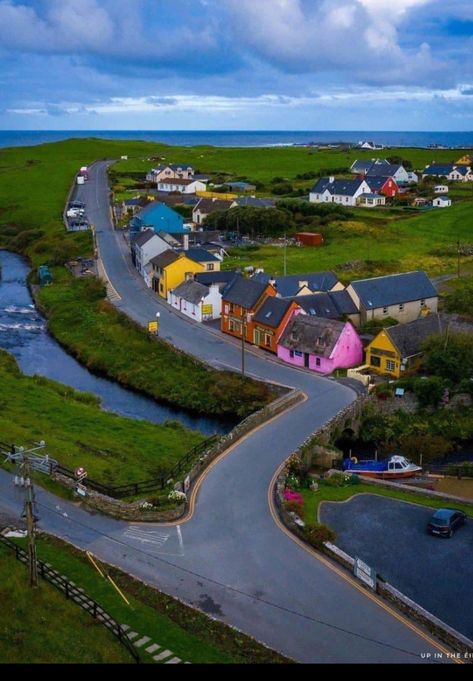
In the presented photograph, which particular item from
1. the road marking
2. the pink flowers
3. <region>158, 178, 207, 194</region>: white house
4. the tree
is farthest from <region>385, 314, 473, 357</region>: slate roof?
<region>158, 178, 207, 194</region>: white house

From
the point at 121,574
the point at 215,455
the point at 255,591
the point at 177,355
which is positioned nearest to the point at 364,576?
the point at 255,591

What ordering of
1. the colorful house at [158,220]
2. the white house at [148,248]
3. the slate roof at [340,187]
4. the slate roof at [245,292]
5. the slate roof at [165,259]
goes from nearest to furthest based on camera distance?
1. the slate roof at [245,292]
2. the slate roof at [165,259]
3. the white house at [148,248]
4. the colorful house at [158,220]
5. the slate roof at [340,187]

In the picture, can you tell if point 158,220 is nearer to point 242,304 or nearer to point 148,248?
point 148,248

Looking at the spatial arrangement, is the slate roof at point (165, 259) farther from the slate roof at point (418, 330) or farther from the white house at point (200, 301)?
the slate roof at point (418, 330)

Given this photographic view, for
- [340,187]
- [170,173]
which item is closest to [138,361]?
[340,187]

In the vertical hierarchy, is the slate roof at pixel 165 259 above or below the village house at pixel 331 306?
above

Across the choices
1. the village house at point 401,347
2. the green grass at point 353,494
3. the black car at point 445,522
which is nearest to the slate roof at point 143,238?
the village house at point 401,347

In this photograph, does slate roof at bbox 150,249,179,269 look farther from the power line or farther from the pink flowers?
the power line
